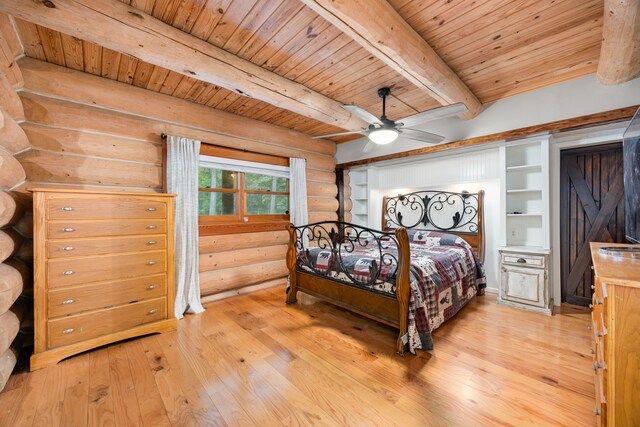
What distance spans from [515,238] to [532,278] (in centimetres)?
66

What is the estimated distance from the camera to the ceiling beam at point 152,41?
1654 mm

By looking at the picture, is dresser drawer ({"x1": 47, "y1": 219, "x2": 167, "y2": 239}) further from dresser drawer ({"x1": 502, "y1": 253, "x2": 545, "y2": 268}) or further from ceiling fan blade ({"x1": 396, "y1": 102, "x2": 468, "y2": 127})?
dresser drawer ({"x1": 502, "y1": 253, "x2": 545, "y2": 268})

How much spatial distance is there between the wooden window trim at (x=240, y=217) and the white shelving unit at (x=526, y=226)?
3.25 meters

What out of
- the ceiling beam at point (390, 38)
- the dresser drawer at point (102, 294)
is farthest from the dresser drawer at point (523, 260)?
the dresser drawer at point (102, 294)

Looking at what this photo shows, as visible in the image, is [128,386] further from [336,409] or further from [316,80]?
[316,80]

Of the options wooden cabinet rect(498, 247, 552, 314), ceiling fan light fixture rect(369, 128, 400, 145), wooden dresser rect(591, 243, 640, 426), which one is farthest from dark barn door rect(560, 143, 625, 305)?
wooden dresser rect(591, 243, 640, 426)

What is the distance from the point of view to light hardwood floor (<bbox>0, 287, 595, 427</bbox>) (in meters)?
1.57

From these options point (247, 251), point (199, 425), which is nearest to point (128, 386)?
point (199, 425)

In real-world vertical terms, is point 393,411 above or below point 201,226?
below

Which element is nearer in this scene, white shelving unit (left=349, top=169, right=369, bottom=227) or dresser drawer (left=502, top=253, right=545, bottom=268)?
dresser drawer (left=502, top=253, right=545, bottom=268)

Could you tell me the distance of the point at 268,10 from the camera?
6.04ft

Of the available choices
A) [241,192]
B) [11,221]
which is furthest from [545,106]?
[11,221]

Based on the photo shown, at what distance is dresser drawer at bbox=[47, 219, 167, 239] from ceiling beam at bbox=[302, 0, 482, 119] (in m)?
2.40

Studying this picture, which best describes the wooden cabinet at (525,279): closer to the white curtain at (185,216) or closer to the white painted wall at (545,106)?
the white painted wall at (545,106)
